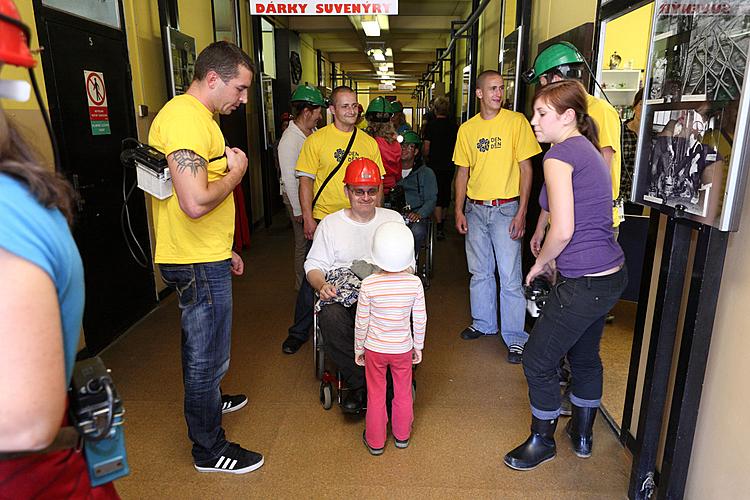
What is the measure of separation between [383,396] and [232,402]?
2.85 ft

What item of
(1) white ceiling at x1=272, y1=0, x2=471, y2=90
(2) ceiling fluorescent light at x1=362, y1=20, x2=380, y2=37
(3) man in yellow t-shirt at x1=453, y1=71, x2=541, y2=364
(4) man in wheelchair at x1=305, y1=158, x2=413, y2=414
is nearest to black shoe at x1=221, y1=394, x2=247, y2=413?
(4) man in wheelchair at x1=305, y1=158, x2=413, y2=414

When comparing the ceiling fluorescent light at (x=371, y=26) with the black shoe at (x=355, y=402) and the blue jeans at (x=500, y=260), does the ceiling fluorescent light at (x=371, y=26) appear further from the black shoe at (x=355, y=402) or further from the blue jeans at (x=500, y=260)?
the black shoe at (x=355, y=402)

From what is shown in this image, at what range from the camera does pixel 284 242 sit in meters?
6.10

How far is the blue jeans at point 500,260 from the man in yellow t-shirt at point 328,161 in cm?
67

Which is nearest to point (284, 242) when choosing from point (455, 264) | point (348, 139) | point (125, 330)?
point (455, 264)

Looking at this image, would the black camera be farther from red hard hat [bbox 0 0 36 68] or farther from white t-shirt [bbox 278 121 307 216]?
white t-shirt [bbox 278 121 307 216]

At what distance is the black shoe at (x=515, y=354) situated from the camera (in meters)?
3.09

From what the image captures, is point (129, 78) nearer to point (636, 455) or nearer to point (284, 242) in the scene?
point (284, 242)

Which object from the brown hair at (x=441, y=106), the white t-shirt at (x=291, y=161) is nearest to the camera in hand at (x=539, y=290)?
the white t-shirt at (x=291, y=161)

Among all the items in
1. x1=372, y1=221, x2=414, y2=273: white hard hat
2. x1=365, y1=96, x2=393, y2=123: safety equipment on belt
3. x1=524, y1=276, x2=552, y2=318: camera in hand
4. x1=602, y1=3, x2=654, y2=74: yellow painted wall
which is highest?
x1=602, y1=3, x2=654, y2=74: yellow painted wall

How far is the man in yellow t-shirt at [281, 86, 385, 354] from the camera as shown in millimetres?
3107

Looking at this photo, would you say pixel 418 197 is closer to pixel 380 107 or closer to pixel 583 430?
pixel 380 107

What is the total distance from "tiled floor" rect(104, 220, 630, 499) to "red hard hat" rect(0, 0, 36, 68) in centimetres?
178

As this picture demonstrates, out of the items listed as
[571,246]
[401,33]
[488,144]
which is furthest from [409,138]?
[401,33]
